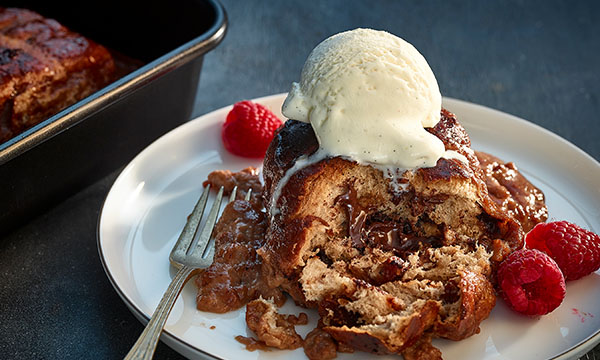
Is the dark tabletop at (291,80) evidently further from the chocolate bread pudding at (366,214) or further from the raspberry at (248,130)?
the raspberry at (248,130)

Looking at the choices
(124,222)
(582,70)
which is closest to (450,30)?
(582,70)

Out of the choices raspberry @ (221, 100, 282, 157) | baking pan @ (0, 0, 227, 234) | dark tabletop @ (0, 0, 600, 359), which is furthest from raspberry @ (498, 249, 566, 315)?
baking pan @ (0, 0, 227, 234)

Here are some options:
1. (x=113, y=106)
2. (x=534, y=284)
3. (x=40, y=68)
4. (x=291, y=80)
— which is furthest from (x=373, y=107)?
(x=291, y=80)

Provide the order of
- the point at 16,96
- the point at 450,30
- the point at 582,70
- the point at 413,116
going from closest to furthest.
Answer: the point at 413,116, the point at 16,96, the point at 582,70, the point at 450,30

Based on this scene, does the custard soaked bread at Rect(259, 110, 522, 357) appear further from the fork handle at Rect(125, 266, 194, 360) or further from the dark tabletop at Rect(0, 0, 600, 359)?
the dark tabletop at Rect(0, 0, 600, 359)

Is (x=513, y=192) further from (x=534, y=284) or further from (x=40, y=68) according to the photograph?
(x=40, y=68)

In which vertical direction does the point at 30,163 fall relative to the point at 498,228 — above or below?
below

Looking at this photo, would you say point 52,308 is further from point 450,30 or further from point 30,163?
point 450,30
